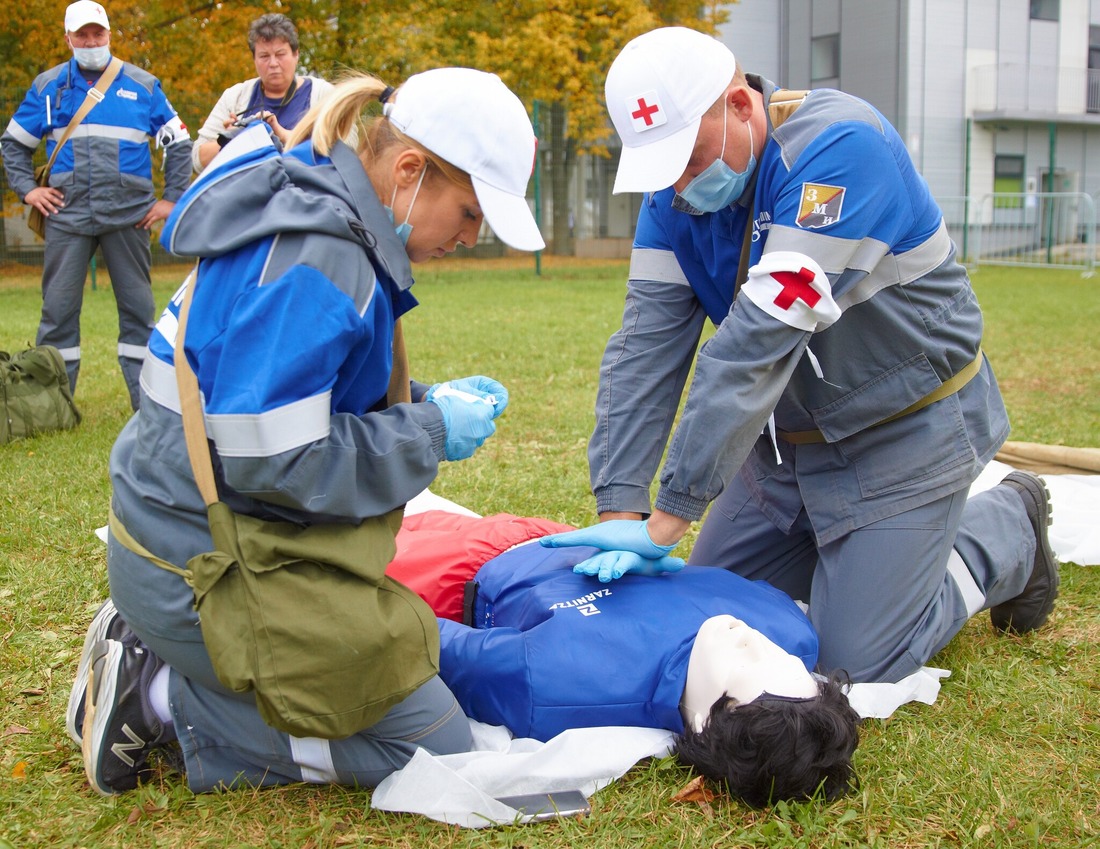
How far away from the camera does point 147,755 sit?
2369 mm

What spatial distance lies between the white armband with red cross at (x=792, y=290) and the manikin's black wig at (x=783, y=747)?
84 centimetres

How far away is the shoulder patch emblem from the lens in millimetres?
2482

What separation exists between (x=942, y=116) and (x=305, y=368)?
86.6 feet

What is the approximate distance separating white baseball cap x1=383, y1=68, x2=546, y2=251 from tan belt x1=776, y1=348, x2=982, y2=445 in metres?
1.18

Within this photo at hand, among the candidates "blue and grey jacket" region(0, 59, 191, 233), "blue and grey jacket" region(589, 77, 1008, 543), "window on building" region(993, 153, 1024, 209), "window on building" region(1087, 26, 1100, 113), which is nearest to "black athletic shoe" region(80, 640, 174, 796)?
"blue and grey jacket" region(589, 77, 1008, 543)

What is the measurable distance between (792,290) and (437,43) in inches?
741

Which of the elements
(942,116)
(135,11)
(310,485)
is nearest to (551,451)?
(310,485)

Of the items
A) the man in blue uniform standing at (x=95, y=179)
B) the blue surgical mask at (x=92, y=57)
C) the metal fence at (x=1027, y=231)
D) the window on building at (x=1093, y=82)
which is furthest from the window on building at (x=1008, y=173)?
the blue surgical mask at (x=92, y=57)

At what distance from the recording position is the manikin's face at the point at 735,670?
233 cm

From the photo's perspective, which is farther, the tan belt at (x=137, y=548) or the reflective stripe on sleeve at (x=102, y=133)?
the reflective stripe on sleeve at (x=102, y=133)

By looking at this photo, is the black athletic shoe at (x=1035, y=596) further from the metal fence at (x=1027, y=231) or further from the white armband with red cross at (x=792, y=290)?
the metal fence at (x=1027, y=231)

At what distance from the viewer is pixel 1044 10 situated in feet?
88.5

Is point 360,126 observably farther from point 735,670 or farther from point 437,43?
point 437,43

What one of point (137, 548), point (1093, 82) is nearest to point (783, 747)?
point (137, 548)
